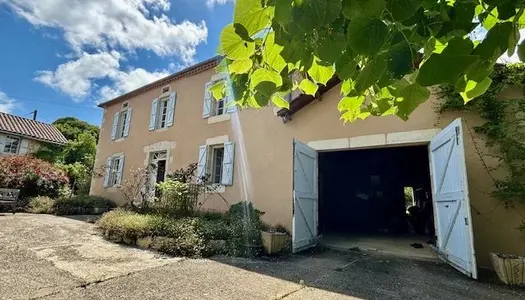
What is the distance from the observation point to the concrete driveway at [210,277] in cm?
302

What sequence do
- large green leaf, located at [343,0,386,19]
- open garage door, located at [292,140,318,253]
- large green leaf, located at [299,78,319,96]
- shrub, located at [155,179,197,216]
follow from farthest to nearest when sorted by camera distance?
shrub, located at [155,179,197,216]
open garage door, located at [292,140,318,253]
large green leaf, located at [299,78,319,96]
large green leaf, located at [343,0,386,19]

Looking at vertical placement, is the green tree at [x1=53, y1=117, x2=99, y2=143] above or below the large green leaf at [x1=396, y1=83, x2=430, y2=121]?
above

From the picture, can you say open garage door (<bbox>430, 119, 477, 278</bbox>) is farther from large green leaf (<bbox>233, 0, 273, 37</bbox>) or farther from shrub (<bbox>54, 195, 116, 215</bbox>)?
shrub (<bbox>54, 195, 116, 215</bbox>)

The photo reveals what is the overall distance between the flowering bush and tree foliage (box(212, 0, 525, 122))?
13.3 meters

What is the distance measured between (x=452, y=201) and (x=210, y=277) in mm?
3850

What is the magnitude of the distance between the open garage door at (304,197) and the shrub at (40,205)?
909cm

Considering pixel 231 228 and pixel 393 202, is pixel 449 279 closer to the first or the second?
pixel 231 228

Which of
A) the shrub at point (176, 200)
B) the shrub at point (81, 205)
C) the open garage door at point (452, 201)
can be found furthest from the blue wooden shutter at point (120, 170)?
the open garage door at point (452, 201)

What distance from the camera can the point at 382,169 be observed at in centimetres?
1171

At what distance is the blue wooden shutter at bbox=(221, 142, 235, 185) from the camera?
7984 mm

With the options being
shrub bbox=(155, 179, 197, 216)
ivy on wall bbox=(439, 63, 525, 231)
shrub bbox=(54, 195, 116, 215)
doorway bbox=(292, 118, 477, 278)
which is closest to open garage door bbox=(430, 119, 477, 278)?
doorway bbox=(292, 118, 477, 278)

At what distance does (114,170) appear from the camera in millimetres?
11773

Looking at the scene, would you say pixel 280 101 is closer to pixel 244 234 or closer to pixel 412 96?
pixel 412 96

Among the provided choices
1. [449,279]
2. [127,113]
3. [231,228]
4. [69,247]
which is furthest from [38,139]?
[449,279]
